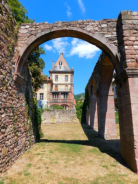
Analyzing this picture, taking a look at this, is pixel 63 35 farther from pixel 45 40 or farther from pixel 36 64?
pixel 36 64


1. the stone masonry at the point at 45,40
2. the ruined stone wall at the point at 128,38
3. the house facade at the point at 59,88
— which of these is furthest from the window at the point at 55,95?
the ruined stone wall at the point at 128,38

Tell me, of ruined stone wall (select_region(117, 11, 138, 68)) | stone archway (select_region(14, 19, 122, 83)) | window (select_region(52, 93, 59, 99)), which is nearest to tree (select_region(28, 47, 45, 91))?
stone archway (select_region(14, 19, 122, 83))

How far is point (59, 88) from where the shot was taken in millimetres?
41438

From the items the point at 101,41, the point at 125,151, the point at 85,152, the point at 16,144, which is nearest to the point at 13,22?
the point at 101,41

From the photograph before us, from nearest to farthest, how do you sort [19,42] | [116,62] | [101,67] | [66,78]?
[116,62], [19,42], [101,67], [66,78]

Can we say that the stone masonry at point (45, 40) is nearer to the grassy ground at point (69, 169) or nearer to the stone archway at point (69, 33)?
the stone archway at point (69, 33)

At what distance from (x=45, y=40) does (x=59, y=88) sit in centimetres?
3548

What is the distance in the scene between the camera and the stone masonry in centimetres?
421

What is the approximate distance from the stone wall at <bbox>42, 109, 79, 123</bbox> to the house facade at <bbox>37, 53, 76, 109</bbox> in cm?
1287

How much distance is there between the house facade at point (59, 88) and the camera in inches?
1367

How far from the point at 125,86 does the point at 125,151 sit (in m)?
2.30

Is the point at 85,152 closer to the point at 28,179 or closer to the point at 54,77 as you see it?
the point at 28,179

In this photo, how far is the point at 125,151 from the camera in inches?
183

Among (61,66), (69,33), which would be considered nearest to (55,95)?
(61,66)
